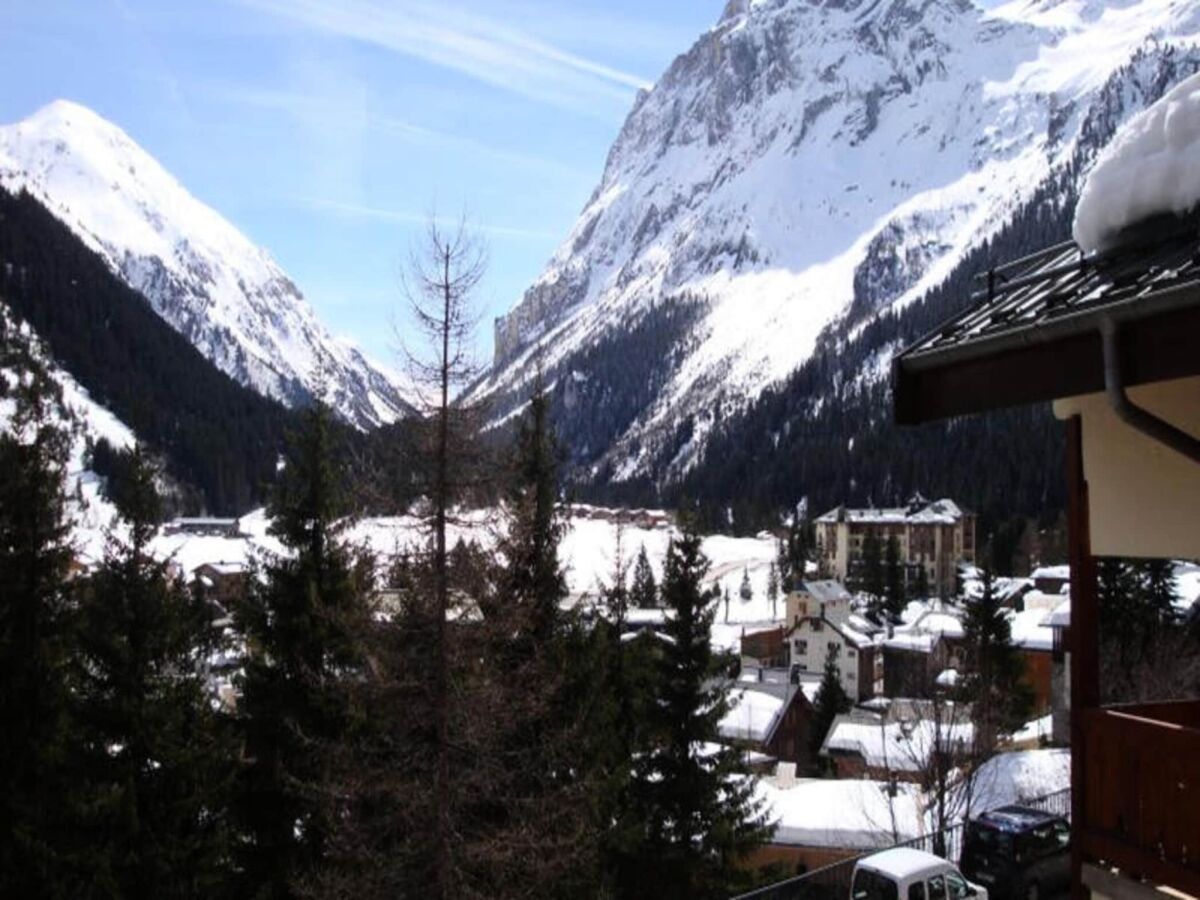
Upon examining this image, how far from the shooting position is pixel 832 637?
68438mm

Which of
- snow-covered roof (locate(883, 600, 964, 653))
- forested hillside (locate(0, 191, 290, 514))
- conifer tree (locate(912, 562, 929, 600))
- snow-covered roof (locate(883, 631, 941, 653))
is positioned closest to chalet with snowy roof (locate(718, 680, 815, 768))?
snow-covered roof (locate(883, 600, 964, 653))

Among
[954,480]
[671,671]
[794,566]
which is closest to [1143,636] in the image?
[671,671]

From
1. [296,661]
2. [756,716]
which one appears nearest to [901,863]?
[296,661]

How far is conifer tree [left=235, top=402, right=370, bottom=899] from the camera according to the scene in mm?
14609

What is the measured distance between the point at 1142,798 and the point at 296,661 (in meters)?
13.4

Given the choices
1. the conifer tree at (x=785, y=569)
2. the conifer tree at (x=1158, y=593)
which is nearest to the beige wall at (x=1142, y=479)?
the conifer tree at (x=1158, y=593)

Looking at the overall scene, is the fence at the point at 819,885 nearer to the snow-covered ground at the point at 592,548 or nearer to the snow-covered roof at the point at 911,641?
the snow-covered ground at the point at 592,548

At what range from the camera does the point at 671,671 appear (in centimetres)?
2081

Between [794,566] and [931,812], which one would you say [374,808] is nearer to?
[931,812]

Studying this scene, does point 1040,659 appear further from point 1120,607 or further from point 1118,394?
point 1118,394

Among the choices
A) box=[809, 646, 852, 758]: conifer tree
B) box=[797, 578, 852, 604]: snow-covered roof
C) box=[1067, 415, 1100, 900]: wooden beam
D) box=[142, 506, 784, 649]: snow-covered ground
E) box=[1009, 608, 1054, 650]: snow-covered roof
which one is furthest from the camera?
box=[797, 578, 852, 604]: snow-covered roof

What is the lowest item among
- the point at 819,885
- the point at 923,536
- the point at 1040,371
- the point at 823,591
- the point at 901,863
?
the point at 819,885

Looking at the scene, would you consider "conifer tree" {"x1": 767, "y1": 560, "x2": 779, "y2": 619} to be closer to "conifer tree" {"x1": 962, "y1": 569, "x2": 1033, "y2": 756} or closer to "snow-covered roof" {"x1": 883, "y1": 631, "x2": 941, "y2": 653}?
"snow-covered roof" {"x1": 883, "y1": 631, "x2": 941, "y2": 653}

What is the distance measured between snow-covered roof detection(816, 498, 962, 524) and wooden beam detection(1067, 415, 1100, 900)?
11806 centimetres
